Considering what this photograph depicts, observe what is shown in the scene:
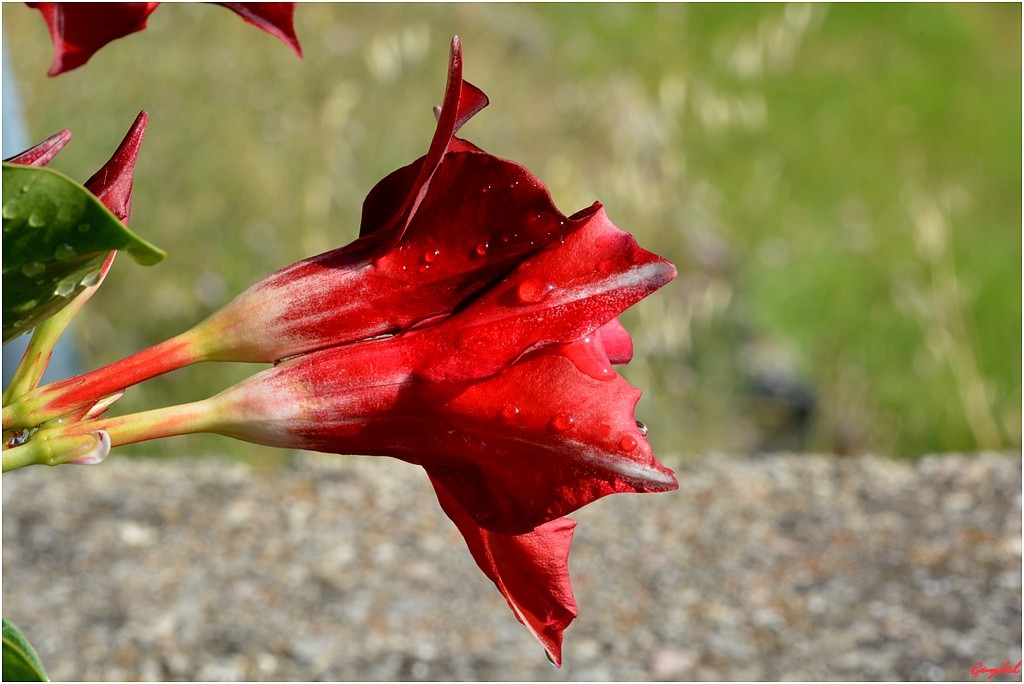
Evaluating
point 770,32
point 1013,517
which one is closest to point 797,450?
point 1013,517

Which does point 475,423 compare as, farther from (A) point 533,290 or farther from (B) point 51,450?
(B) point 51,450

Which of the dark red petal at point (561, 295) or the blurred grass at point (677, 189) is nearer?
the dark red petal at point (561, 295)

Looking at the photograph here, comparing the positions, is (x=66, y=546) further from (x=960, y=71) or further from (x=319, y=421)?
(x=960, y=71)

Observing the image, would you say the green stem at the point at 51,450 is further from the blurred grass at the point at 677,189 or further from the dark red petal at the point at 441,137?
the blurred grass at the point at 677,189
